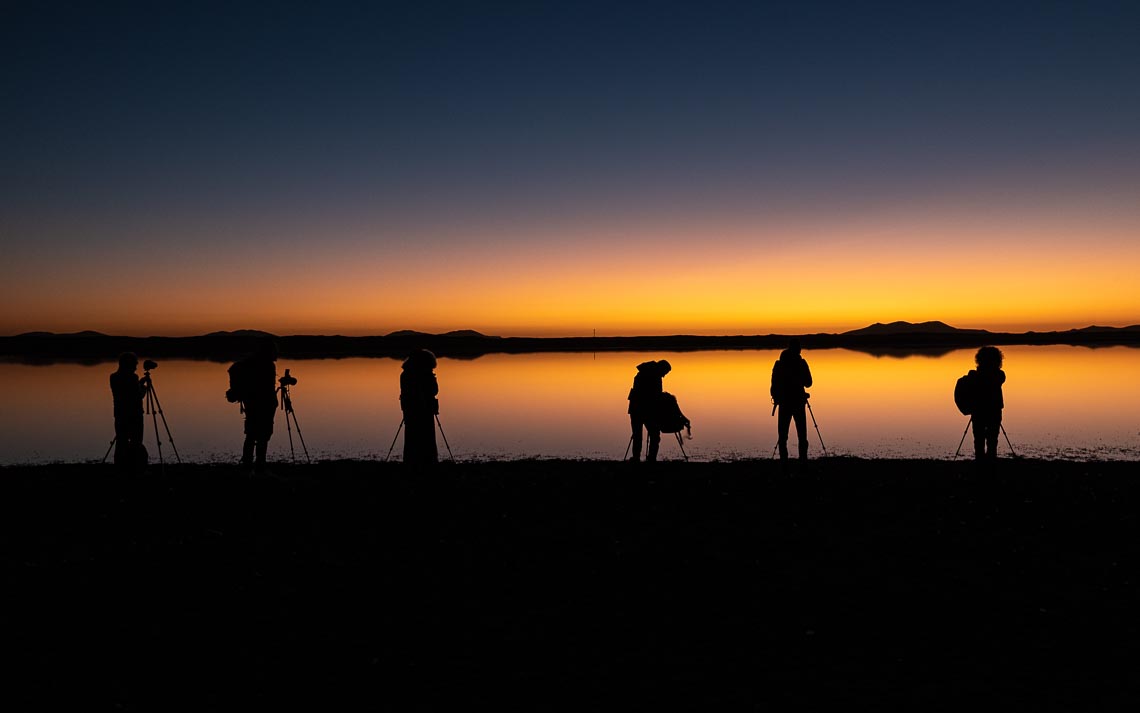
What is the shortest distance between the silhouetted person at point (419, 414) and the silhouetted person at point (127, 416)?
16.1 ft

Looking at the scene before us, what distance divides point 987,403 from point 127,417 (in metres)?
15.2

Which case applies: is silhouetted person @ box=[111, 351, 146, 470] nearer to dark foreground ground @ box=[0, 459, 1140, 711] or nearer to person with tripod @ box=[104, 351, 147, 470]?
person with tripod @ box=[104, 351, 147, 470]

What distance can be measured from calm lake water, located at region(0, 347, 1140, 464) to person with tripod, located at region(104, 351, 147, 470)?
8.28 meters

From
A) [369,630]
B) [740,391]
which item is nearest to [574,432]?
[740,391]

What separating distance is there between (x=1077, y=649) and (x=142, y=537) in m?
10.4

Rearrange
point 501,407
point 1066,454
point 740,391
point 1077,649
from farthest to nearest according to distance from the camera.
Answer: point 740,391
point 501,407
point 1066,454
point 1077,649

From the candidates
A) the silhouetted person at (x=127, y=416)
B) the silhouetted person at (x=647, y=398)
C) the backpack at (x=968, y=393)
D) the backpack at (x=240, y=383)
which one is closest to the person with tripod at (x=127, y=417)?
the silhouetted person at (x=127, y=416)

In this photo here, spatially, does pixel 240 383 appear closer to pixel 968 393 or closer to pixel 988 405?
pixel 968 393

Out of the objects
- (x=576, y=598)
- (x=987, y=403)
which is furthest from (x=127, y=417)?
(x=987, y=403)

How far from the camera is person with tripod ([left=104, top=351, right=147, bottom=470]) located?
1269 centimetres

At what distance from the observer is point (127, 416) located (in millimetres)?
12734

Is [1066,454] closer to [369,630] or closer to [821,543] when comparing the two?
[821,543]

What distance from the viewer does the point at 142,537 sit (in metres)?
9.16

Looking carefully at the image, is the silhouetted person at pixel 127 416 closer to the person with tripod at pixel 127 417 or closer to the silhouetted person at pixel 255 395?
the person with tripod at pixel 127 417
